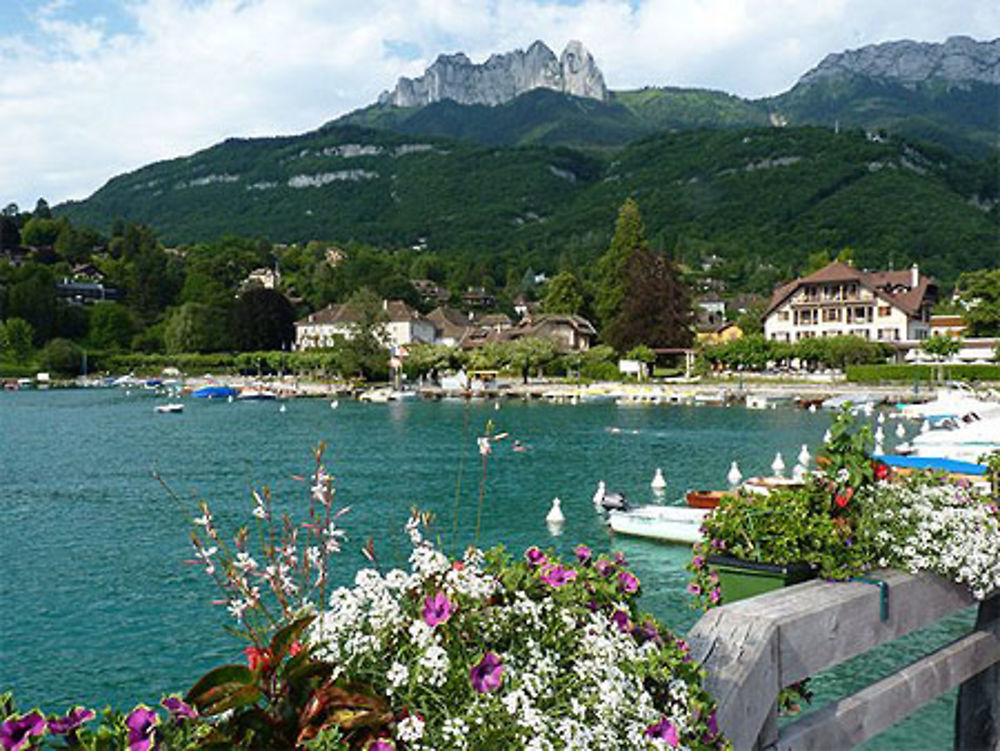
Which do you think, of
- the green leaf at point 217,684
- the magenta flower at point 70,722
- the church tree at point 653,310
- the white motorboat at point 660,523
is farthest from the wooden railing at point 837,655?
the church tree at point 653,310

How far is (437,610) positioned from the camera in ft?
7.27

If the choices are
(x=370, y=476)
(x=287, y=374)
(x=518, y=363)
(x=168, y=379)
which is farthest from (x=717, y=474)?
(x=168, y=379)

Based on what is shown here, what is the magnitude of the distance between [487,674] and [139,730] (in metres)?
0.79

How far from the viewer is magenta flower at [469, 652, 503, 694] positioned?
6.96 ft

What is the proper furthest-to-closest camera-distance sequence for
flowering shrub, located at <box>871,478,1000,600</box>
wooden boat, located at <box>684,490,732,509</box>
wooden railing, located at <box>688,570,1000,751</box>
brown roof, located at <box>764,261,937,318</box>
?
brown roof, located at <box>764,261,937,318</box>, wooden boat, located at <box>684,490,732,509</box>, flowering shrub, located at <box>871,478,1000,600</box>, wooden railing, located at <box>688,570,1000,751</box>

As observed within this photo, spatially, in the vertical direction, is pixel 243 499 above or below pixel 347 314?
below

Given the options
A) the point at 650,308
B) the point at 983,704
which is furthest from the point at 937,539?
the point at 650,308

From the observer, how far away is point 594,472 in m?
A: 36.7

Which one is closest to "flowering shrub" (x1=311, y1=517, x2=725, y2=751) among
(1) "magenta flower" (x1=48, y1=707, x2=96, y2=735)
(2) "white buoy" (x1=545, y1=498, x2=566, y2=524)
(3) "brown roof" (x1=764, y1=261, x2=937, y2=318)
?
(1) "magenta flower" (x1=48, y1=707, x2=96, y2=735)

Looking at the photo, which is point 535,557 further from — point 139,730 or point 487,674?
point 139,730

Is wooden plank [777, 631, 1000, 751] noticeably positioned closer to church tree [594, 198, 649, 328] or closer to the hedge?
the hedge

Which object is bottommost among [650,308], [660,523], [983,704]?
[660,523]

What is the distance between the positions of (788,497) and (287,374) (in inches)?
5173

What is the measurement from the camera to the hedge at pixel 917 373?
242ft
